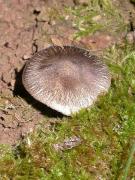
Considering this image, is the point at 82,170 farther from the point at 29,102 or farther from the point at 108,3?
the point at 108,3

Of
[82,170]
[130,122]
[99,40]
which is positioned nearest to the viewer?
[82,170]

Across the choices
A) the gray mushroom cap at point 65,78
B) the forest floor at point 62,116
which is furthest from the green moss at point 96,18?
the gray mushroom cap at point 65,78

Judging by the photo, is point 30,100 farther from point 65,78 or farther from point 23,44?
point 23,44

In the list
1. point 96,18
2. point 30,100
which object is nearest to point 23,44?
point 30,100

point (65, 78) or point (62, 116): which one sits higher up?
point (65, 78)

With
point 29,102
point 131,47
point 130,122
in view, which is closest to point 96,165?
point 130,122

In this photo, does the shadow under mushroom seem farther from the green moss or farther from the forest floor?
the green moss
